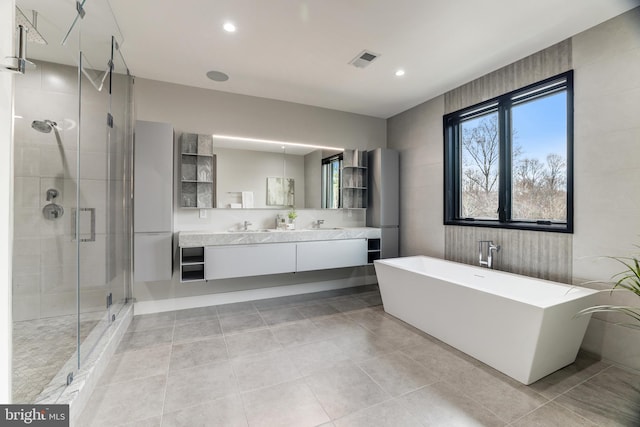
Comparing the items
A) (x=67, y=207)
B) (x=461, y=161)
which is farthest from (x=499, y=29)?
(x=67, y=207)

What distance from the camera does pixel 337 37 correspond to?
2412mm

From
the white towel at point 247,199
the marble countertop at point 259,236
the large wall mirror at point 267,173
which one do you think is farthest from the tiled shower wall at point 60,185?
the white towel at point 247,199

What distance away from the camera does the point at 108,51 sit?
246cm

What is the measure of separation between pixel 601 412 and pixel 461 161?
8.83 feet

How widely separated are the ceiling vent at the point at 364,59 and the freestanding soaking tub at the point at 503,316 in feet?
7.09

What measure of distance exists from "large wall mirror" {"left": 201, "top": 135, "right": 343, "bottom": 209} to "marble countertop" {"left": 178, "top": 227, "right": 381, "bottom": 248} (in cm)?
52

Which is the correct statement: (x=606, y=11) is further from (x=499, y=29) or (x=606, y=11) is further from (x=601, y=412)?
(x=601, y=412)

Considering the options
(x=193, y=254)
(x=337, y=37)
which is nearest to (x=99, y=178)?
(x=193, y=254)

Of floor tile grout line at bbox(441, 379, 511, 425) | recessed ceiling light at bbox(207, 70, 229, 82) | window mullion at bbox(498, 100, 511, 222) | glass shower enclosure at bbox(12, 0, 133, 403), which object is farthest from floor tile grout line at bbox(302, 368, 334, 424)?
recessed ceiling light at bbox(207, 70, 229, 82)

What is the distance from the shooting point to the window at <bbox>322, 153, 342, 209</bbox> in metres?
4.11

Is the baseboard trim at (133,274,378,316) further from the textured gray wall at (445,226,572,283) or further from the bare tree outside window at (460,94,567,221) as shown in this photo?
the bare tree outside window at (460,94,567,221)

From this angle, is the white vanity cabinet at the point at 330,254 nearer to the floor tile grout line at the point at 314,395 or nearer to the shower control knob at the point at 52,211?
the floor tile grout line at the point at 314,395

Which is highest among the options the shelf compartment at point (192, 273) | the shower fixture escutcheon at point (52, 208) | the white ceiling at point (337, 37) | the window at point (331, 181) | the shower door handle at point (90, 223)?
the white ceiling at point (337, 37)

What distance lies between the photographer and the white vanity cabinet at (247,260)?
3.03 meters
